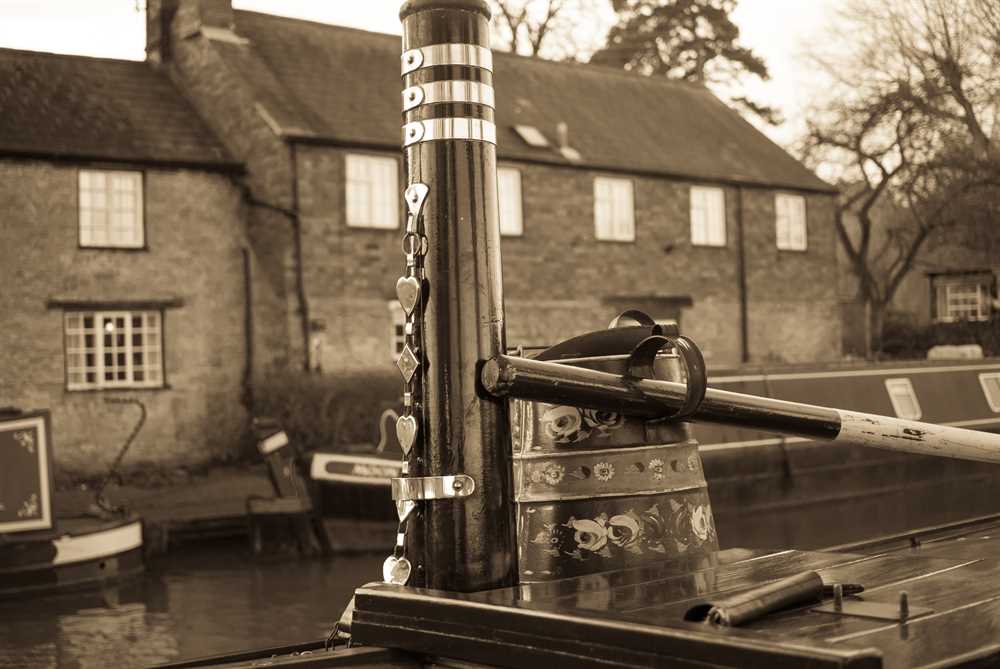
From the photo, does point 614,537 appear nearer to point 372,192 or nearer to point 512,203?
point 372,192

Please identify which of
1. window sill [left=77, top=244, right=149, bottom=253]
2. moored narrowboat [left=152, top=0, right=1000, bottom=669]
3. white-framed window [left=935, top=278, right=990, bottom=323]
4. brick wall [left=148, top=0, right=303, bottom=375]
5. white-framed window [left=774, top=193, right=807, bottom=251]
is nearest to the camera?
moored narrowboat [left=152, top=0, right=1000, bottom=669]

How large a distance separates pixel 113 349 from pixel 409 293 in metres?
16.1

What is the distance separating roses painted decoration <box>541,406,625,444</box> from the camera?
2316 mm

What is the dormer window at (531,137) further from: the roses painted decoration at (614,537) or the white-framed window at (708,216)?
the roses painted decoration at (614,537)

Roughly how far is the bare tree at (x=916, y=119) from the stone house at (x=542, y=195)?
2.47 m

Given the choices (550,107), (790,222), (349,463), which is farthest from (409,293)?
(790,222)

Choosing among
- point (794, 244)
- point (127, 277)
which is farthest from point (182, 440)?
point (794, 244)

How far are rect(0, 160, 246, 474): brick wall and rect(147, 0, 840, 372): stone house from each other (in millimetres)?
791

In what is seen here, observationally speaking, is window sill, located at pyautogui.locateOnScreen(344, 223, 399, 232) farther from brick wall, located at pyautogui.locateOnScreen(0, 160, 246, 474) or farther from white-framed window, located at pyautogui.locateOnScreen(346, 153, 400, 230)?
brick wall, located at pyautogui.locateOnScreen(0, 160, 246, 474)

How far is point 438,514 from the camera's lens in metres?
2.07

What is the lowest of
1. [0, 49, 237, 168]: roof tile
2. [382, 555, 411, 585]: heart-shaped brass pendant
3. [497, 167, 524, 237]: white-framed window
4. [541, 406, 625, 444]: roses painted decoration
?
[382, 555, 411, 585]: heart-shaped brass pendant

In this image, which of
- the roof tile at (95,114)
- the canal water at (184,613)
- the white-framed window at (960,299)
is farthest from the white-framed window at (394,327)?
the white-framed window at (960,299)

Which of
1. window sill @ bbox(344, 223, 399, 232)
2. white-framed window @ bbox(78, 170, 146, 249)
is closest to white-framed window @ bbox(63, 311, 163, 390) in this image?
white-framed window @ bbox(78, 170, 146, 249)

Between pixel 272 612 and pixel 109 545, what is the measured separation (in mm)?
2028
